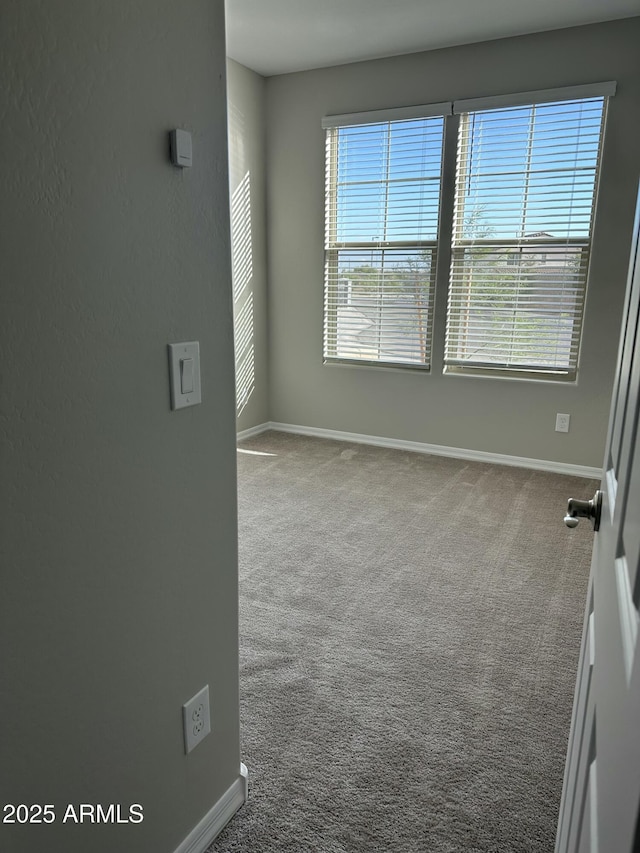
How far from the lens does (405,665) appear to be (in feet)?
6.69

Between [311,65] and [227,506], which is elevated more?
[311,65]

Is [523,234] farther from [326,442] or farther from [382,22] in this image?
[326,442]

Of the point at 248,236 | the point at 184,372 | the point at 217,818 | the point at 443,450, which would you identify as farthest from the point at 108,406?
the point at 248,236

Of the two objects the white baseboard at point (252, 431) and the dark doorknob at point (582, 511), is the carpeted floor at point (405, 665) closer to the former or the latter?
the dark doorknob at point (582, 511)

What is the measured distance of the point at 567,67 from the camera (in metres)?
3.56

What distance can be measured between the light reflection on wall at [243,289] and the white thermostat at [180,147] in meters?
3.36

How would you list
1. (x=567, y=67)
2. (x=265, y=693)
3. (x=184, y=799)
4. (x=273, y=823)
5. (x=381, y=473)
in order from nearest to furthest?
(x=184, y=799), (x=273, y=823), (x=265, y=693), (x=567, y=67), (x=381, y=473)

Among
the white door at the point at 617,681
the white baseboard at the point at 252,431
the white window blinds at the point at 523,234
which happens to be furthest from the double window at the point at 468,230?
the white door at the point at 617,681

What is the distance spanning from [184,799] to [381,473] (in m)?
2.83

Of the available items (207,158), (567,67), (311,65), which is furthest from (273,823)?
(311,65)

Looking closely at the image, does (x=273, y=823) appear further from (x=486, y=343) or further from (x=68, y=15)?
(x=486, y=343)

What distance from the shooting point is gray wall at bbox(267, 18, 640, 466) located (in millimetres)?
3533

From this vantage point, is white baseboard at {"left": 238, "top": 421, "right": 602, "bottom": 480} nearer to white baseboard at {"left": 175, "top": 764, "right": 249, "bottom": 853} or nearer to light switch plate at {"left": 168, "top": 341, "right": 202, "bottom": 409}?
white baseboard at {"left": 175, "top": 764, "right": 249, "bottom": 853}

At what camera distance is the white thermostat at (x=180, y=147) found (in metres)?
1.01
